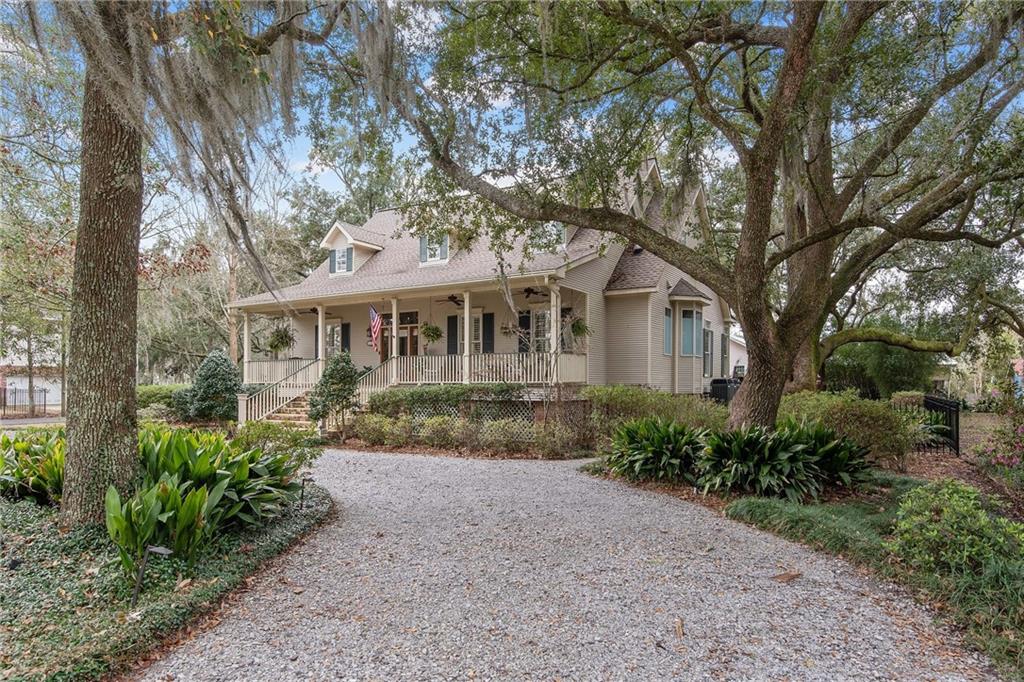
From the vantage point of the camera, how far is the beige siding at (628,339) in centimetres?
1584

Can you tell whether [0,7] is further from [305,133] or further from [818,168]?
[818,168]

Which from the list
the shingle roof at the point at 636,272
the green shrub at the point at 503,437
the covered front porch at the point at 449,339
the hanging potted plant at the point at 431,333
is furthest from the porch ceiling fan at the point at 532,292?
the green shrub at the point at 503,437

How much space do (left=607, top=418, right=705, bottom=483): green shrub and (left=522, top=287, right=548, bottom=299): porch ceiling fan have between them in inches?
284

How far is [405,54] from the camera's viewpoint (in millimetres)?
6449

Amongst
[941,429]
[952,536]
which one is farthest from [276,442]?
[941,429]

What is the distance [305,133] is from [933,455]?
12425mm

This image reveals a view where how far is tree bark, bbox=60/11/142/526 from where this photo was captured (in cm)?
448

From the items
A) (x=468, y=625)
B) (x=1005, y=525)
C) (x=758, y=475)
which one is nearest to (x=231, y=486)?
(x=468, y=625)

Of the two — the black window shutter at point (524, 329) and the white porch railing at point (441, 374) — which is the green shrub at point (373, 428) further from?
the black window shutter at point (524, 329)

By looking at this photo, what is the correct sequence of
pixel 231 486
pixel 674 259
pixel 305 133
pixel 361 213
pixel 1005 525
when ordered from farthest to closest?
pixel 361 213, pixel 305 133, pixel 674 259, pixel 231 486, pixel 1005 525

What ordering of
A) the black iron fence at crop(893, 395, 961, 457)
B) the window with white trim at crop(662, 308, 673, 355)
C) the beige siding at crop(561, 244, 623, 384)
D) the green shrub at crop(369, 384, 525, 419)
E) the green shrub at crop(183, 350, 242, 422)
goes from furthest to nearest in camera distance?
the window with white trim at crop(662, 308, 673, 355)
the green shrub at crop(183, 350, 242, 422)
the beige siding at crop(561, 244, 623, 384)
the green shrub at crop(369, 384, 525, 419)
the black iron fence at crop(893, 395, 961, 457)

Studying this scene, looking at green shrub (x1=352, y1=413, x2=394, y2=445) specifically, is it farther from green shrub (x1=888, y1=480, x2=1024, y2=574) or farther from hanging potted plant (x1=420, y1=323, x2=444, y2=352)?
green shrub (x1=888, y1=480, x2=1024, y2=574)

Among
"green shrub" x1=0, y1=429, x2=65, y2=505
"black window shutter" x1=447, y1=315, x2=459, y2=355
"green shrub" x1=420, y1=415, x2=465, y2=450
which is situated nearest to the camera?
"green shrub" x1=0, y1=429, x2=65, y2=505

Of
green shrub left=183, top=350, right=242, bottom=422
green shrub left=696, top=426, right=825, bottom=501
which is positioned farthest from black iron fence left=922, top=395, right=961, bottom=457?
green shrub left=183, top=350, right=242, bottom=422
